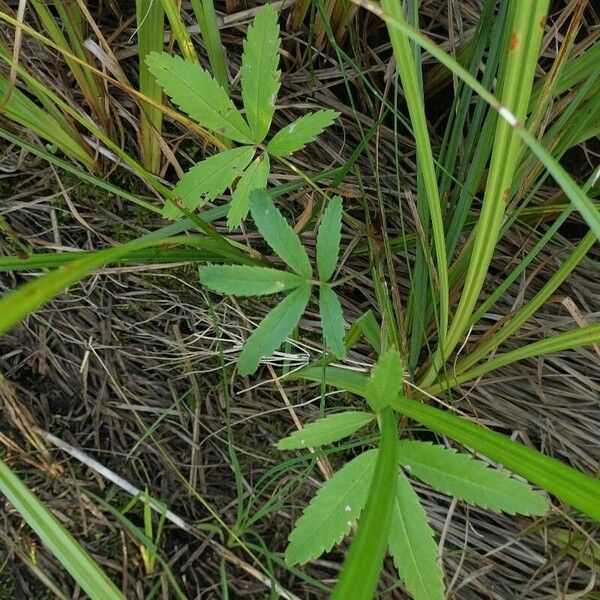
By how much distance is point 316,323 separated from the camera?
1027 millimetres

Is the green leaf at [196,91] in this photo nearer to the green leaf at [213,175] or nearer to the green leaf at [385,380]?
the green leaf at [213,175]

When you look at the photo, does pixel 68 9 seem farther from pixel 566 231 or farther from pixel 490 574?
pixel 490 574

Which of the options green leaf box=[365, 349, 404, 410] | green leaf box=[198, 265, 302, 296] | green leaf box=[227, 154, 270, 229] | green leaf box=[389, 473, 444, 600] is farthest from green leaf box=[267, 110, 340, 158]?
green leaf box=[389, 473, 444, 600]

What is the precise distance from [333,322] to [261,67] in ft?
0.99

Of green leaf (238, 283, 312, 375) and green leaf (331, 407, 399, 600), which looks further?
green leaf (238, 283, 312, 375)

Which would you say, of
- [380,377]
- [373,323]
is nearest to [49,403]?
[373,323]

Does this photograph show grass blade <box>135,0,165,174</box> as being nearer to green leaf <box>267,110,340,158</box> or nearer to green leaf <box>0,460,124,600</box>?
green leaf <box>267,110,340,158</box>

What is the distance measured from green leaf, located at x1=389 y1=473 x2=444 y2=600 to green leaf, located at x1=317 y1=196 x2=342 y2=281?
0.91ft

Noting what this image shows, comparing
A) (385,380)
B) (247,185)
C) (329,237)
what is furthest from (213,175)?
(385,380)

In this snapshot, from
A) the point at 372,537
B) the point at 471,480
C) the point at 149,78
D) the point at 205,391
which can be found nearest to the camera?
the point at 372,537

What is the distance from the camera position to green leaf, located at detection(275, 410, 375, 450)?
2.04 feet

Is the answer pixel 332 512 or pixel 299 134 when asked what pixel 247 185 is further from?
pixel 332 512

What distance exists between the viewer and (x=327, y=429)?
0.63m

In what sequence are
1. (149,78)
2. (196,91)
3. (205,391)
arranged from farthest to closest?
(205,391), (149,78), (196,91)
